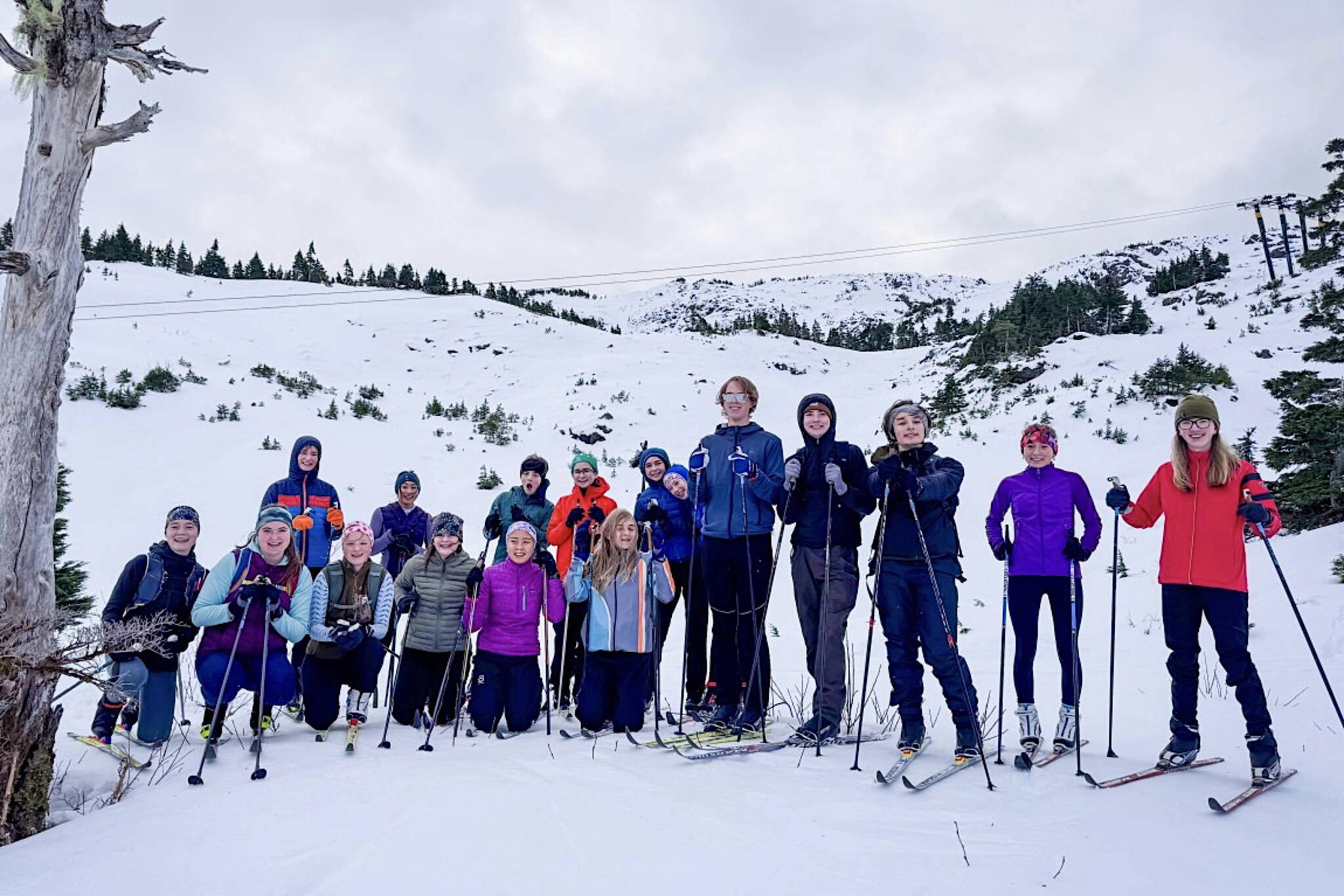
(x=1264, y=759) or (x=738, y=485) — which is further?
(x=738, y=485)

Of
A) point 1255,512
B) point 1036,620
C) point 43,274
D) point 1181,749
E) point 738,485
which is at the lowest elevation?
point 1181,749

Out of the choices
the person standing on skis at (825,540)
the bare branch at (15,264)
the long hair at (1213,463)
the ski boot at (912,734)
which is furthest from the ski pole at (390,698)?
the long hair at (1213,463)

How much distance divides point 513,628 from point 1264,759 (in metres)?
4.45

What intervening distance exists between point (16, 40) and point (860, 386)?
83.5ft

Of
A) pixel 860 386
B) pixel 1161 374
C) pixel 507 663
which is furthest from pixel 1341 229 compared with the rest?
pixel 860 386

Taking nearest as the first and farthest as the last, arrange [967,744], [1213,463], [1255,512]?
1. [1255,512]
2. [1213,463]
3. [967,744]

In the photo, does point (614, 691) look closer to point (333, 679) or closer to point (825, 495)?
point (333, 679)

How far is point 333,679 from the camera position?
4.97 m

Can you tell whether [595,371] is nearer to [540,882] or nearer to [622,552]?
[622,552]

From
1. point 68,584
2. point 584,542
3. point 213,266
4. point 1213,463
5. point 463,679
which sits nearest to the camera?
point 1213,463

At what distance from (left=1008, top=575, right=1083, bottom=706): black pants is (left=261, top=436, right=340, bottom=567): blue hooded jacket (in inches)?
206

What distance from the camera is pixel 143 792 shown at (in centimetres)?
372

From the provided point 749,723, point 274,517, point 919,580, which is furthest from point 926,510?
point 274,517

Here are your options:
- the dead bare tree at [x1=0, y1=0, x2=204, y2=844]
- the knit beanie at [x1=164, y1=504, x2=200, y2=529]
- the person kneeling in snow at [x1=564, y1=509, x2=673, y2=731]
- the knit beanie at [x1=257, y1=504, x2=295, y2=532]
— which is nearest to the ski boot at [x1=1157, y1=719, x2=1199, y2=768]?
the person kneeling in snow at [x1=564, y1=509, x2=673, y2=731]
